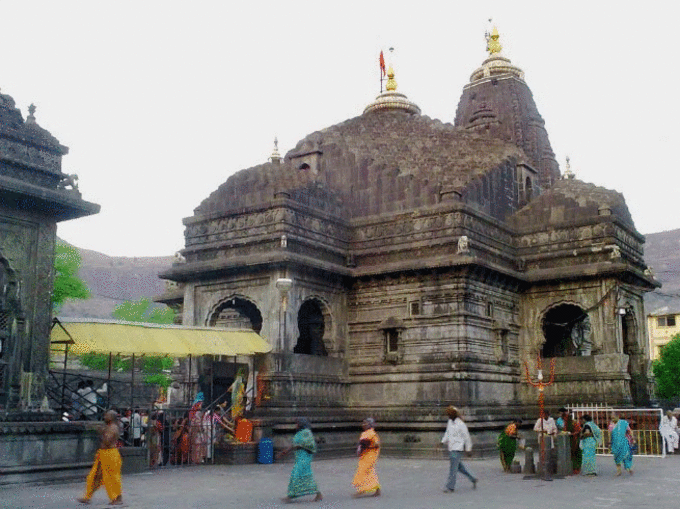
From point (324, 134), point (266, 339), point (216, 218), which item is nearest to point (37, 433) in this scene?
point (266, 339)

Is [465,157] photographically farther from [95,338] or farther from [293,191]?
[95,338]

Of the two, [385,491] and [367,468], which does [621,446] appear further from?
[367,468]

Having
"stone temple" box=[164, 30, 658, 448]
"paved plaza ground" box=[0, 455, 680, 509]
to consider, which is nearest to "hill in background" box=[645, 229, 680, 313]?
"stone temple" box=[164, 30, 658, 448]

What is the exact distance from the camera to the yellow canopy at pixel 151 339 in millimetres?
18750

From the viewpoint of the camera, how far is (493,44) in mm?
37125

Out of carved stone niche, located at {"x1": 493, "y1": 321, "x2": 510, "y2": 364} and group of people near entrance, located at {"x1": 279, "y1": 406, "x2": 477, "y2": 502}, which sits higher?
carved stone niche, located at {"x1": 493, "y1": 321, "x2": 510, "y2": 364}

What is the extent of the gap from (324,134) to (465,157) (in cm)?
527

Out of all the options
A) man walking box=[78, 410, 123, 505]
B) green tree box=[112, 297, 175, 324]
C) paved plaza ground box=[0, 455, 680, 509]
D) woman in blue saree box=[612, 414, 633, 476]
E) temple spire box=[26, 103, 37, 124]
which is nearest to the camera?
paved plaza ground box=[0, 455, 680, 509]

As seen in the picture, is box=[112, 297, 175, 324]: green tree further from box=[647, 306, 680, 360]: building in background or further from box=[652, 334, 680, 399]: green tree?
box=[647, 306, 680, 360]: building in background

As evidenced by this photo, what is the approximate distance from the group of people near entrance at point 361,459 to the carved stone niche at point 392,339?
382 inches

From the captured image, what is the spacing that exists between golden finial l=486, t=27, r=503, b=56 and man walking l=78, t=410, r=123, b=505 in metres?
27.9

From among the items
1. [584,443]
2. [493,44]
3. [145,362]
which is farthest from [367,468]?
[145,362]

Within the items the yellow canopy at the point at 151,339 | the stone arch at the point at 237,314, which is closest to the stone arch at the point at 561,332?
the stone arch at the point at 237,314

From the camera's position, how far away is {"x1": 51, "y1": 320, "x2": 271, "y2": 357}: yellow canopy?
61.5 ft
